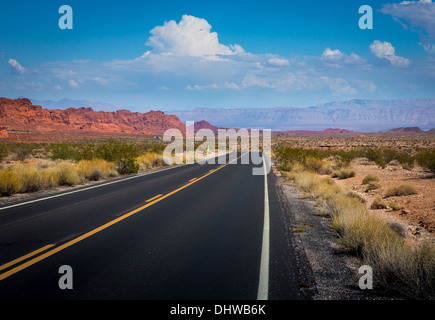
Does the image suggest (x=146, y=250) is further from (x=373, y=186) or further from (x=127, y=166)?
(x=127, y=166)

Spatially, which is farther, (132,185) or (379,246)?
(132,185)

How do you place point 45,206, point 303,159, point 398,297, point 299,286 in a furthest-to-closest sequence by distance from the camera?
point 303,159
point 45,206
point 299,286
point 398,297

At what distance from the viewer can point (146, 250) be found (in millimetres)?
5320

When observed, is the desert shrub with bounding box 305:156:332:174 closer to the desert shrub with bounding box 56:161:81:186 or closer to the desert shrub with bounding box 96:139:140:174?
the desert shrub with bounding box 96:139:140:174

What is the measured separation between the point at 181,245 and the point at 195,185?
7.77m

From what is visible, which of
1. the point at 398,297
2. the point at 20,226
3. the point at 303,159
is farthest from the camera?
the point at 303,159

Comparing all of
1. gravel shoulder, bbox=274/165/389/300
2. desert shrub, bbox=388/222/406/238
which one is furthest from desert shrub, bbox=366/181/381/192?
desert shrub, bbox=388/222/406/238

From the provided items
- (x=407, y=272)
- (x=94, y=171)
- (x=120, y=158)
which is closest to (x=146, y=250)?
(x=407, y=272)

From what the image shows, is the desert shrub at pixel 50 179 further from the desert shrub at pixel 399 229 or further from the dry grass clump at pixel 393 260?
the desert shrub at pixel 399 229

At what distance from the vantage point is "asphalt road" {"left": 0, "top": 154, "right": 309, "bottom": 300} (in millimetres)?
3889

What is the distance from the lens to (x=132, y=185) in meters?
13.2

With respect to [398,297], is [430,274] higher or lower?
higher
